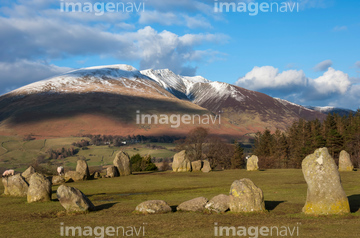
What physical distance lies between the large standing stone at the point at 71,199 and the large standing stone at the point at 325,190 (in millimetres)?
10935

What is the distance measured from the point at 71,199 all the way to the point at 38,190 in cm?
554

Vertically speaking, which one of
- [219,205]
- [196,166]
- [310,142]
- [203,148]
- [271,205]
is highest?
[310,142]

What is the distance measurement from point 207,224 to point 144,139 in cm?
13099

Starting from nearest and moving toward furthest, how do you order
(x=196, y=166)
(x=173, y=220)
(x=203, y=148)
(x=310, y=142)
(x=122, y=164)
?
1. (x=173, y=220)
2. (x=122, y=164)
3. (x=196, y=166)
4. (x=203, y=148)
5. (x=310, y=142)

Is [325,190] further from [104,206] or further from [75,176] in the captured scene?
[75,176]

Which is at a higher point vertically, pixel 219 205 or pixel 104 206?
pixel 219 205

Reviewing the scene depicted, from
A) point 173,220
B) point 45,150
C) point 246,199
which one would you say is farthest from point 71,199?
point 45,150

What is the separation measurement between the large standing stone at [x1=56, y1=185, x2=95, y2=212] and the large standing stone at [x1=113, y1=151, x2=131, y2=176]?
2536 centimetres

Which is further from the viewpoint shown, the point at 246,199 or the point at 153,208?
the point at 153,208

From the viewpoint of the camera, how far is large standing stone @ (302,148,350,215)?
579 inches

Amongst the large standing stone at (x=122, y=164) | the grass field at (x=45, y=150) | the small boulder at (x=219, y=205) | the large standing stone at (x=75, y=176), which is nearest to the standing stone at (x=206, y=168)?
the large standing stone at (x=122, y=164)

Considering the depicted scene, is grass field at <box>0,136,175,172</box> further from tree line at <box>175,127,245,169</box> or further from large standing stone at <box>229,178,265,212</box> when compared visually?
large standing stone at <box>229,178,265,212</box>

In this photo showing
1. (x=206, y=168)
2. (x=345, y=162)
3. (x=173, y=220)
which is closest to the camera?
(x=173, y=220)

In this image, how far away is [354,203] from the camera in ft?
58.2
